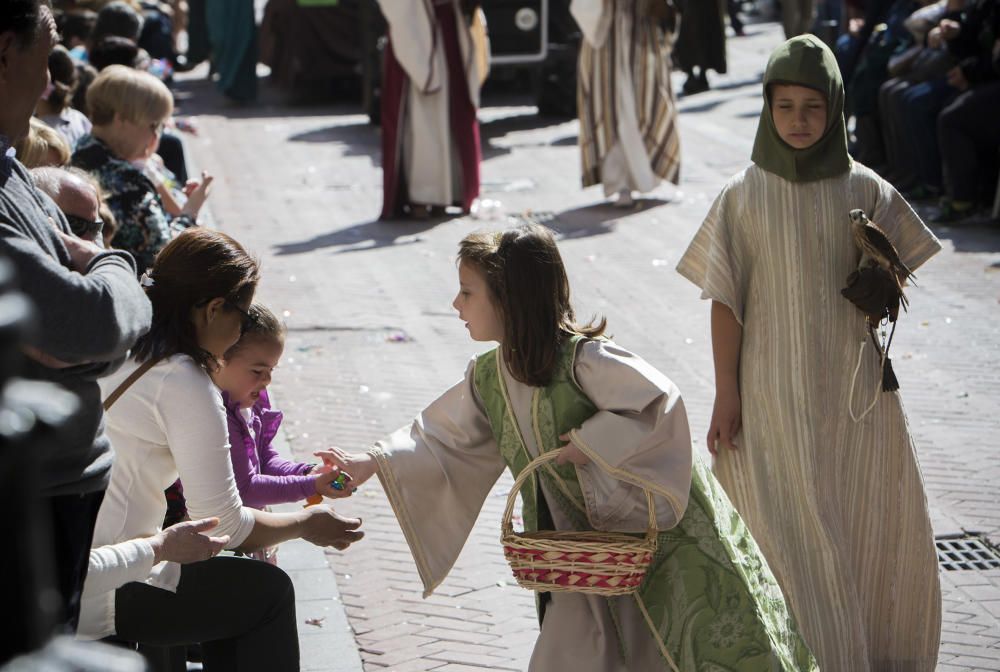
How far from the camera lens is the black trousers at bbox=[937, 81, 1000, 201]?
10672 mm

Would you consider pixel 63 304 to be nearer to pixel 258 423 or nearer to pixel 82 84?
pixel 258 423

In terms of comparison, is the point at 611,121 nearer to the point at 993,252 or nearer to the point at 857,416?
the point at 993,252

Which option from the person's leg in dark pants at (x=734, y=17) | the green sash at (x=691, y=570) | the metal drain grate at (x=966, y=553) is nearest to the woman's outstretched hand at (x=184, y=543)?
the green sash at (x=691, y=570)

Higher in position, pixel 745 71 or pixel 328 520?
pixel 328 520

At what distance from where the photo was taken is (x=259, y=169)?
15.0 m

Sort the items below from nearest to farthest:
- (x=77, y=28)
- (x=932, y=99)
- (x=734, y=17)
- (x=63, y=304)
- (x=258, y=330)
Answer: (x=63, y=304) → (x=258, y=330) → (x=77, y=28) → (x=932, y=99) → (x=734, y=17)

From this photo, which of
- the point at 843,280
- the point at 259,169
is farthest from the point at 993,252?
the point at 259,169

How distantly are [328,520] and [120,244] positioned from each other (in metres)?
2.70

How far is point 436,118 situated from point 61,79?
5.34 m

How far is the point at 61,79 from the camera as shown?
7.31m

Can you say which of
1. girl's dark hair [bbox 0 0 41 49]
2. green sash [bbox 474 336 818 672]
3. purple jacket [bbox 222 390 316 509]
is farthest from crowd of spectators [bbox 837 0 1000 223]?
girl's dark hair [bbox 0 0 41 49]

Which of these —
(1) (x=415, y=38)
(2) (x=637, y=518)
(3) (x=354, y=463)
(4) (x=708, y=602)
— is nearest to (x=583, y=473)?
(2) (x=637, y=518)

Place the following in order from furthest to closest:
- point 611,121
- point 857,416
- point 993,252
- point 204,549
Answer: point 611,121
point 993,252
point 857,416
point 204,549

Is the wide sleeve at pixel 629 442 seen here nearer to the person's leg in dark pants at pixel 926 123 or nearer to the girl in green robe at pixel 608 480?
the girl in green robe at pixel 608 480
